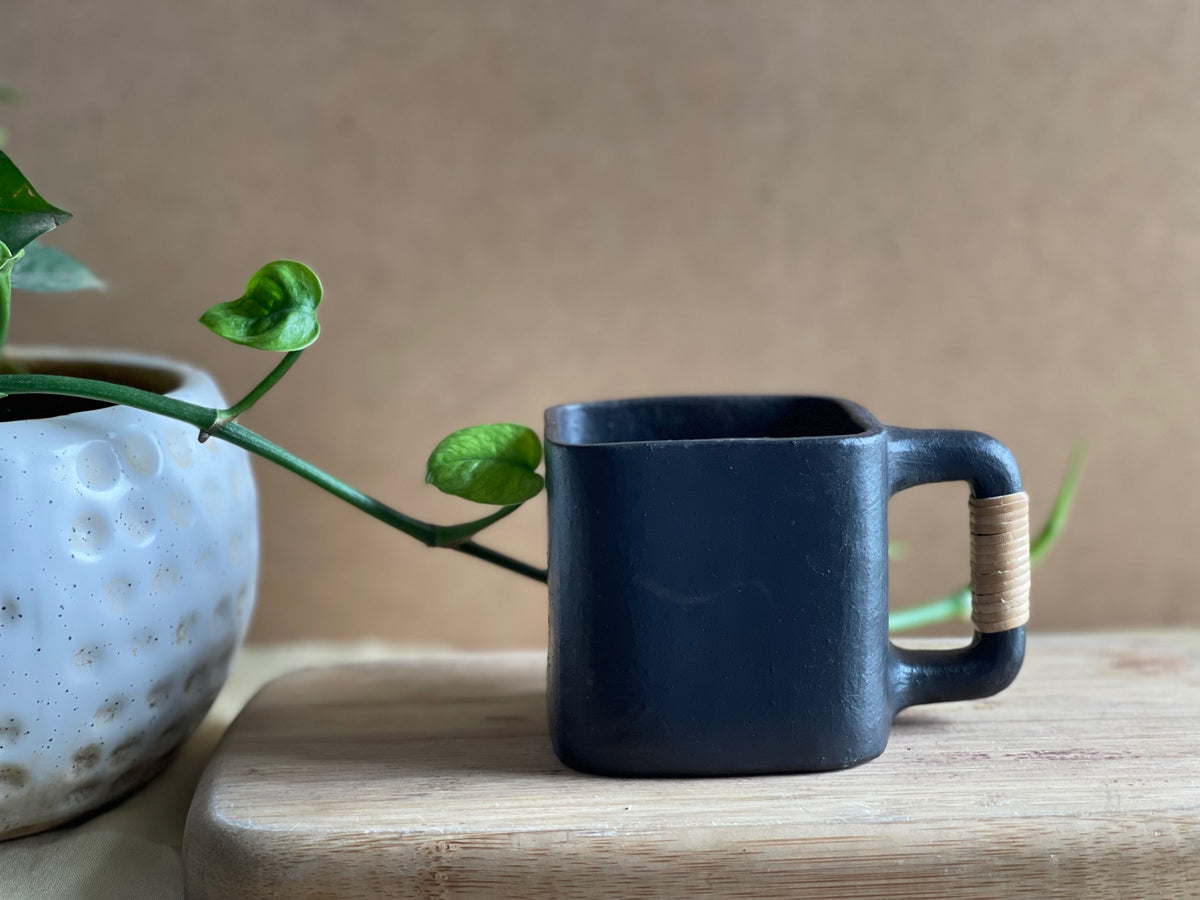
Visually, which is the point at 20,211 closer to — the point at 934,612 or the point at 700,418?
the point at 700,418

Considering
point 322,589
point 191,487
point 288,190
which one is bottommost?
point 322,589

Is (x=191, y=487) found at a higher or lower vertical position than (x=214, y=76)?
lower

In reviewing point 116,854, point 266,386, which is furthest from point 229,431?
point 116,854

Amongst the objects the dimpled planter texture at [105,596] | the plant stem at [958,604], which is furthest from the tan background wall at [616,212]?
the dimpled planter texture at [105,596]

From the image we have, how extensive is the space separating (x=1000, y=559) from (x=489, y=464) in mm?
207

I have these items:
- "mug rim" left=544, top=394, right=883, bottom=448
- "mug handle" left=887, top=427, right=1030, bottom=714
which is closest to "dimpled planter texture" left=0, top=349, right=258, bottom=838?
"mug rim" left=544, top=394, right=883, bottom=448

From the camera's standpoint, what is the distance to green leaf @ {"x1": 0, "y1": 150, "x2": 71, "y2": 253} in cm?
40

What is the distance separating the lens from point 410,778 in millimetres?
414

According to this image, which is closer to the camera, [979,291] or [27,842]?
[27,842]

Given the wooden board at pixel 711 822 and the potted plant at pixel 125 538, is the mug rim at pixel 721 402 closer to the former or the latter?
the potted plant at pixel 125 538

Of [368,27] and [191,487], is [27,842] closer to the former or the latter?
[191,487]

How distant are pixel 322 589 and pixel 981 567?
43 cm

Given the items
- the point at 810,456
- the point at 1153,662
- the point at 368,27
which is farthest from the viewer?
the point at 368,27

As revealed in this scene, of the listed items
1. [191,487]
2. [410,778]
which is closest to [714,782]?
[410,778]
